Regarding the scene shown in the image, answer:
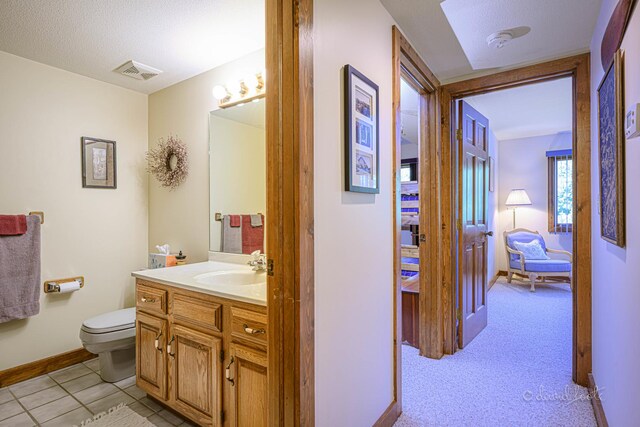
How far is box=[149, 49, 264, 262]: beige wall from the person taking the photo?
8.48 feet

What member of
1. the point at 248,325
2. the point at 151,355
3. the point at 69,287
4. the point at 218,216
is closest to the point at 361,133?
the point at 248,325

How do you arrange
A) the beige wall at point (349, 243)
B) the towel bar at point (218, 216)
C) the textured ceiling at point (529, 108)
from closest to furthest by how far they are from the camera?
the beige wall at point (349, 243), the towel bar at point (218, 216), the textured ceiling at point (529, 108)

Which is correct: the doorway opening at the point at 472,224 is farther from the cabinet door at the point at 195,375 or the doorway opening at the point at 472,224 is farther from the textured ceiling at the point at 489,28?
the cabinet door at the point at 195,375

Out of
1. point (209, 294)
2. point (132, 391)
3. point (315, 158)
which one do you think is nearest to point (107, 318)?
point (132, 391)

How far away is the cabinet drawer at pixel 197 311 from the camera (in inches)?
62.2

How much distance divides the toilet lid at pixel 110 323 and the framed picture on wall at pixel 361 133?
1.91 m

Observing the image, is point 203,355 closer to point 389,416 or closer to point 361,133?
point 389,416

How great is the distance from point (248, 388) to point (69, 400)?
152cm

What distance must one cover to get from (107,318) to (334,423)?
187cm

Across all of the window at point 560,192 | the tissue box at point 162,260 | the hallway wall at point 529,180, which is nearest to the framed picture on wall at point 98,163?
the tissue box at point 162,260

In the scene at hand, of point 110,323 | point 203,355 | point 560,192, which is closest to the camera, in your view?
point 203,355

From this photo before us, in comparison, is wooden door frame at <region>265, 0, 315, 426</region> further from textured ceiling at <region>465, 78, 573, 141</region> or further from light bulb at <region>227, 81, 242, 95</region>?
textured ceiling at <region>465, 78, 573, 141</region>

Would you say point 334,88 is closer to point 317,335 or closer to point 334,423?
point 317,335

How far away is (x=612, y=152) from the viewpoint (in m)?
1.43
